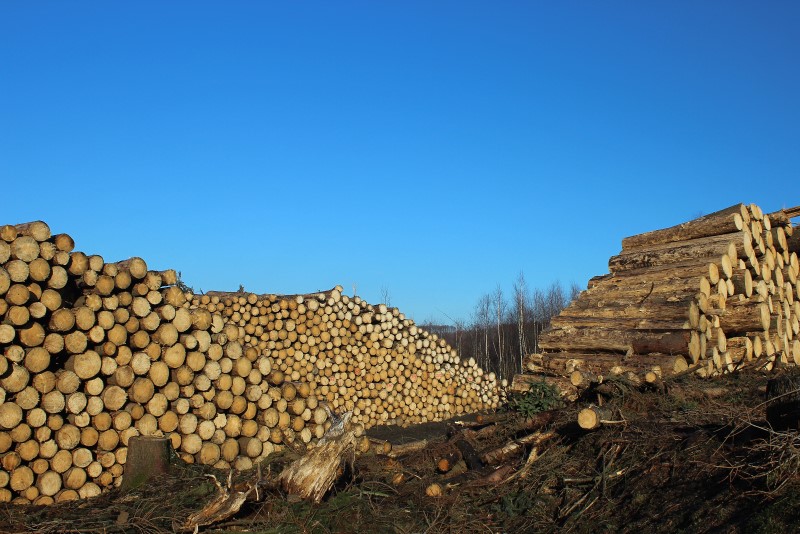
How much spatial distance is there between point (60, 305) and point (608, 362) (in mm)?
7289

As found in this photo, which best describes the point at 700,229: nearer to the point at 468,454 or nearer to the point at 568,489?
the point at 468,454

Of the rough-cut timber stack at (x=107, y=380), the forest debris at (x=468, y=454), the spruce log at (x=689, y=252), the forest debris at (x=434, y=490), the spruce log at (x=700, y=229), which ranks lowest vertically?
the forest debris at (x=434, y=490)

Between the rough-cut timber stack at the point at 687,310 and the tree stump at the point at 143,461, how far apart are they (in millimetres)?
5299

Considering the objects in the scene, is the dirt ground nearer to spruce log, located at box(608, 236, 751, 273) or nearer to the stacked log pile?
the stacked log pile

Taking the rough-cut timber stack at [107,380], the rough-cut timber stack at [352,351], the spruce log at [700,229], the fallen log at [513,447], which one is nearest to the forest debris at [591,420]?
the fallen log at [513,447]

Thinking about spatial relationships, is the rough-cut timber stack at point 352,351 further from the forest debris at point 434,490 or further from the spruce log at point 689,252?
the forest debris at point 434,490

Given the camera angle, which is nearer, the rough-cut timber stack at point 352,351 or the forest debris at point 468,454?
the forest debris at point 468,454

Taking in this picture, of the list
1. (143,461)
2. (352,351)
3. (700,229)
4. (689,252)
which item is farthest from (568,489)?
(352,351)

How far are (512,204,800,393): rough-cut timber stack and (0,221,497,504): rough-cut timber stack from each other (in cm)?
439

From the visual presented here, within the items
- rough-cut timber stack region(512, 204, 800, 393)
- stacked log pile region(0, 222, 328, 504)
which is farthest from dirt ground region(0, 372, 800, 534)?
rough-cut timber stack region(512, 204, 800, 393)

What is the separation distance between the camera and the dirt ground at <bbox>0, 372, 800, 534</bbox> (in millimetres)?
4391

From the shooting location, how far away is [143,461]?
585 cm

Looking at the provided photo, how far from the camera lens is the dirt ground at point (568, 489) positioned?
439 centimetres

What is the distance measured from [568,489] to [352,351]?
26.0 feet
